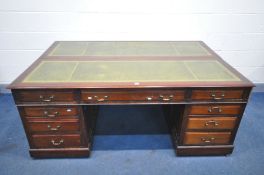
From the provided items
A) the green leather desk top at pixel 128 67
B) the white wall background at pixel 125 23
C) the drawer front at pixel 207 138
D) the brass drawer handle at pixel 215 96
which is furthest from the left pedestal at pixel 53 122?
the white wall background at pixel 125 23

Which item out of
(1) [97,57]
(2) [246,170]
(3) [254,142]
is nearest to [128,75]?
(1) [97,57]

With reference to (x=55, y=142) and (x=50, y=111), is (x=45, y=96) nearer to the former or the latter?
(x=50, y=111)

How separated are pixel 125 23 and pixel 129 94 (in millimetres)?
1246

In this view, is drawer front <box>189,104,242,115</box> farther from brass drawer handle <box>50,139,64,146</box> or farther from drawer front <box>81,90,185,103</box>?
brass drawer handle <box>50,139,64,146</box>

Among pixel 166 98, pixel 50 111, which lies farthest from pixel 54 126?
pixel 166 98

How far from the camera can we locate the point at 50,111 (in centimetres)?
161

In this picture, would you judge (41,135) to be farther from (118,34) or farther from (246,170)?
(246,170)

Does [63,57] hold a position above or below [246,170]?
above

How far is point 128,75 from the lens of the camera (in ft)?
5.27

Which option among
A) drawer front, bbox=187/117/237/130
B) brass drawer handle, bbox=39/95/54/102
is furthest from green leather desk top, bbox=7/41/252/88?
drawer front, bbox=187/117/237/130

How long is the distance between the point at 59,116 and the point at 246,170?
1.66 metres

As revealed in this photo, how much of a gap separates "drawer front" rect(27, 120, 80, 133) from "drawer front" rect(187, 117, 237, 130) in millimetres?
964

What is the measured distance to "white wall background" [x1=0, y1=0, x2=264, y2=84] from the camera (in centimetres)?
236

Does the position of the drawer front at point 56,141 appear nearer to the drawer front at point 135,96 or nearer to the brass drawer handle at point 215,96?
the drawer front at point 135,96
